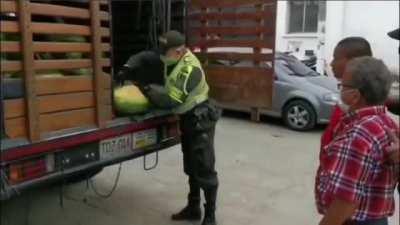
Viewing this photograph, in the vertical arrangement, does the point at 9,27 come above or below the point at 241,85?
above

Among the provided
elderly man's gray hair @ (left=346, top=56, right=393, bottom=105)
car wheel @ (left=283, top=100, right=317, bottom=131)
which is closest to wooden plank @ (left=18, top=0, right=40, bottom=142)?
elderly man's gray hair @ (left=346, top=56, right=393, bottom=105)

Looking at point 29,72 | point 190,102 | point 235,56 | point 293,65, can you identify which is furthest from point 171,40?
point 293,65

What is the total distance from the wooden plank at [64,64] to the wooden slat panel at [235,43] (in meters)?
1.51

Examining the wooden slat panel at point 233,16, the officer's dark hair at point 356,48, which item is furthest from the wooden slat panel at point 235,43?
the officer's dark hair at point 356,48

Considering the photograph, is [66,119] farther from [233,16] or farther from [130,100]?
[233,16]

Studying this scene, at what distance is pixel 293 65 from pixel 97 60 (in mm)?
6011

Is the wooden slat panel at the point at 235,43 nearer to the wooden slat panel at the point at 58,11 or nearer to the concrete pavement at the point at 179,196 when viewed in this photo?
the concrete pavement at the point at 179,196

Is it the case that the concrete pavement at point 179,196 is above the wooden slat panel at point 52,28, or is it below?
below

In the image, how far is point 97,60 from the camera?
3.17 meters

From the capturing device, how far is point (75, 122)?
3117mm

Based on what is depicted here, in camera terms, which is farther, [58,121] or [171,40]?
[171,40]

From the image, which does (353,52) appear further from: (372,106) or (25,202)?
(25,202)

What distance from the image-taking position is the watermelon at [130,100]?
3.55m

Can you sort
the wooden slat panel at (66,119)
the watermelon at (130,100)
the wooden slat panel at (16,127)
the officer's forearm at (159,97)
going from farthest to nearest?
the officer's forearm at (159,97) < the watermelon at (130,100) < the wooden slat panel at (66,119) < the wooden slat panel at (16,127)
